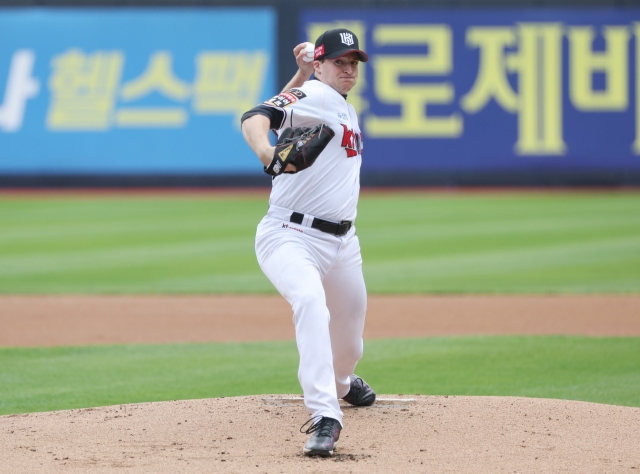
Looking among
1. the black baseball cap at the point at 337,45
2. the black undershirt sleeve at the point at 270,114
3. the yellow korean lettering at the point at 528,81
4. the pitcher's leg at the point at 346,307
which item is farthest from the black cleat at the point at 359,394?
the yellow korean lettering at the point at 528,81

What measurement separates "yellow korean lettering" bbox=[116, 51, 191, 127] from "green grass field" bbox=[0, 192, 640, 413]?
159 centimetres

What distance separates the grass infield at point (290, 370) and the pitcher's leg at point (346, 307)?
3.44 feet

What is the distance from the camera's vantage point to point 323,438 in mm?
3918

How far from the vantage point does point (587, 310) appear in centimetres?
857

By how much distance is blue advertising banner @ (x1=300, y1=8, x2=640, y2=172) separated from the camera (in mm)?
19531

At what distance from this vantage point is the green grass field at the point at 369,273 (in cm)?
585

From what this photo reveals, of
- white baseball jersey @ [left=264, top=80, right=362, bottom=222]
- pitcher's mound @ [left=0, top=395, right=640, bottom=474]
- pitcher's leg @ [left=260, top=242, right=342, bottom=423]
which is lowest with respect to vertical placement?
pitcher's mound @ [left=0, top=395, right=640, bottom=474]

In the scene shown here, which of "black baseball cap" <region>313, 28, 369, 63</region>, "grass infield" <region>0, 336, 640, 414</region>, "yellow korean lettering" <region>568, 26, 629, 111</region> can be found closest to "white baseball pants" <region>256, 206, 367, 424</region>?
"black baseball cap" <region>313, 28, 369, 63</region>

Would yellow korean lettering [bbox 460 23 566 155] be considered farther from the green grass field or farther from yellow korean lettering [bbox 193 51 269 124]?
yellow korean lettering [bbox 193 51 269 124]

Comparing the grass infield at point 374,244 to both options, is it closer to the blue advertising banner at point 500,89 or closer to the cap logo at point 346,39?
the blue advertising banner at point 500,89

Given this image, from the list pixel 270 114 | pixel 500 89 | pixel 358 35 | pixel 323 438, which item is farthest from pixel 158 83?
pixel 323 438

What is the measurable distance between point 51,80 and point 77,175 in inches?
79.9

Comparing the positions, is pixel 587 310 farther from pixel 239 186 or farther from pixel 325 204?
pixel 239 186

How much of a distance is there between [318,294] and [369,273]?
6778 mm
